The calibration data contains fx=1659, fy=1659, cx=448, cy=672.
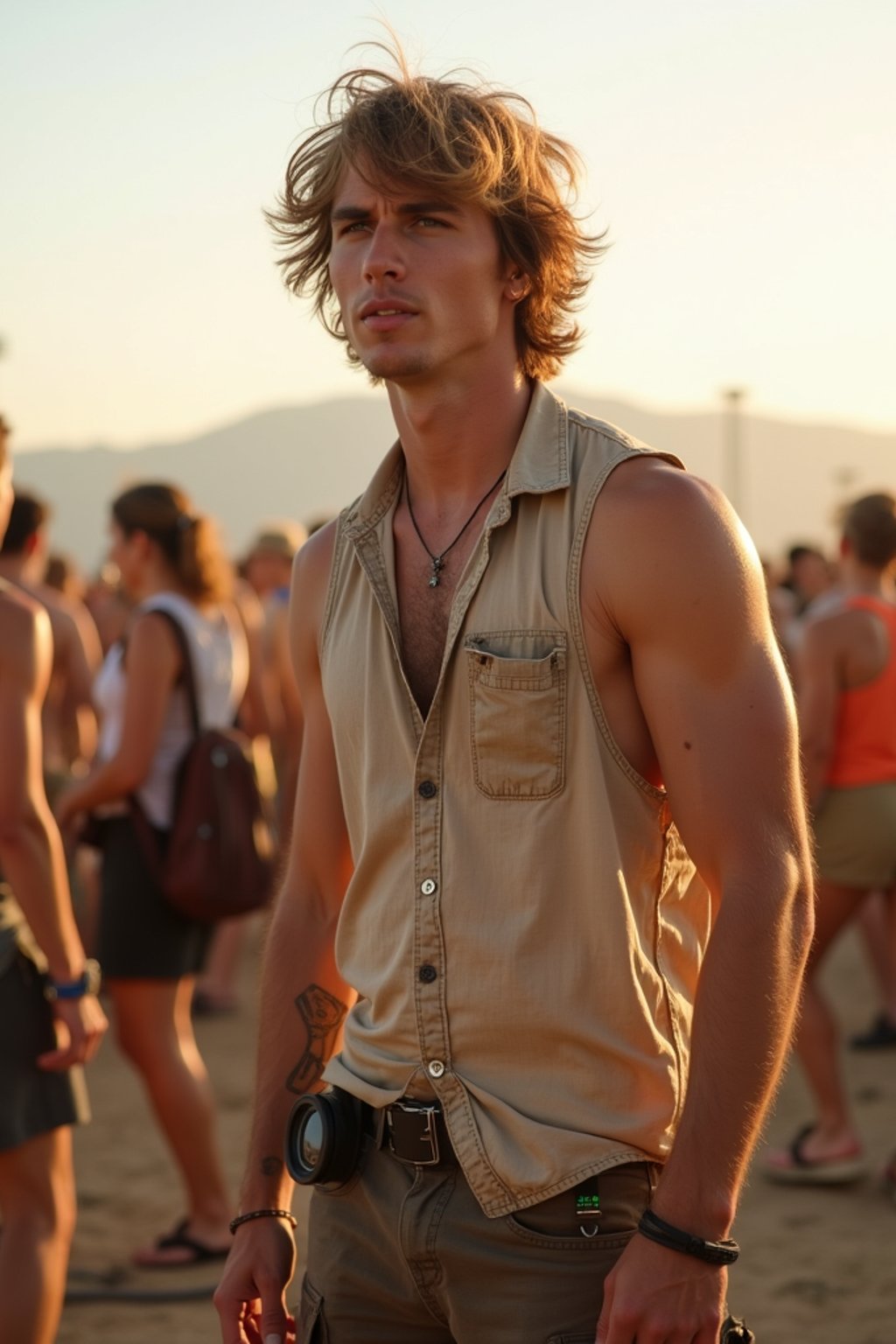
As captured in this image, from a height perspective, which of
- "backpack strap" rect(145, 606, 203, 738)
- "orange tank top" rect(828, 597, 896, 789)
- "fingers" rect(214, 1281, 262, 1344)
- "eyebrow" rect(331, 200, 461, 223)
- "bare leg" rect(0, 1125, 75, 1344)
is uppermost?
"eyebrow" rect(331, 200, 461, 223)

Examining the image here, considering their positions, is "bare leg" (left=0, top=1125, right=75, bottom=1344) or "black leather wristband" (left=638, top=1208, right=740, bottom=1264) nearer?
"black leather wristband" (left=638, top=1208, right=740, bottom=1264)

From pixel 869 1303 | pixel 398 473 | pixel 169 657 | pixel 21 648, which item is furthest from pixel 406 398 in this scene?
pixel 869 1303

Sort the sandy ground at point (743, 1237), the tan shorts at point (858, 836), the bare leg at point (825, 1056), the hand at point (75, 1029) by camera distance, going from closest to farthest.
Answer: the hand at point (75, 1029)
the sandy ground at point (743, 1237)
the bare leg at point (825, 1056)
the tan shorts at point (858, 836)

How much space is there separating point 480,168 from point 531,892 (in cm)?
108

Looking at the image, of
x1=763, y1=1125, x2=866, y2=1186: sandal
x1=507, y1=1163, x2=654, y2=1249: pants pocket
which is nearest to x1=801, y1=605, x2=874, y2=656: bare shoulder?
x1=763, y1=1125, x2=866, y2=1186: sandal

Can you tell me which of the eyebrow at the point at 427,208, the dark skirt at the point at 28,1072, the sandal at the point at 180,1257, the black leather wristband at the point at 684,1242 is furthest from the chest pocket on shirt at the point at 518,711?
the sandal at the point at 180,1257

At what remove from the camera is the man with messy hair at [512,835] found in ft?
6.82

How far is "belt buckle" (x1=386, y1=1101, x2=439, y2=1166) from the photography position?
2.26 m

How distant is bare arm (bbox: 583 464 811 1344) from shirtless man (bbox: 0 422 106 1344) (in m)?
1.99

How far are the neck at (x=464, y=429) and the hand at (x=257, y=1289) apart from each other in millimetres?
Result: 1161

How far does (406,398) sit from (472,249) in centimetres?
24

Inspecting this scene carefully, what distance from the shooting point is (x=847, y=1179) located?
6.00 m

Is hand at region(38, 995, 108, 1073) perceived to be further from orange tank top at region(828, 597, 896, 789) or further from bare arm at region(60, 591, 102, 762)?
bare arm at region(60, 591, 102, 762)

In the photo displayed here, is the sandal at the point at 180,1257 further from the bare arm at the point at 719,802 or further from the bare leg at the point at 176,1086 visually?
the bare arm at the point at 719,802
